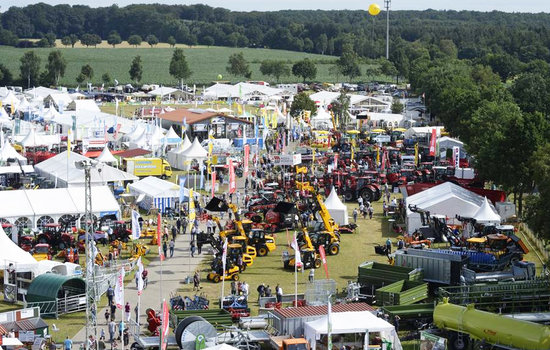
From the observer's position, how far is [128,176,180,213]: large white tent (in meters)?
38.3

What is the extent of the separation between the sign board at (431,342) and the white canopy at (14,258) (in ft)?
37.8

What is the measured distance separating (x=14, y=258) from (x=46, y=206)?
6668 mm

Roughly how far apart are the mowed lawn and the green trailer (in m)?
2.19

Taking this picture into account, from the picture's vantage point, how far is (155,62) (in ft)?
549

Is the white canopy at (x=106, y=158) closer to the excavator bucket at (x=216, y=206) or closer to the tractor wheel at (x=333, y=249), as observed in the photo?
the excavator bucket at (x=216, y=206)

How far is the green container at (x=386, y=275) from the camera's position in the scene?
26.0 metres

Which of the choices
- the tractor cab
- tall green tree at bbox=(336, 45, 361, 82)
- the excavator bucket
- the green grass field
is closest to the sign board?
the tractor cab

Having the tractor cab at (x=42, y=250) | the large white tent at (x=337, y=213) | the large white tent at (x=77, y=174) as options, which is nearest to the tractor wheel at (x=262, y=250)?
the large white tent at (x=337, y=213)

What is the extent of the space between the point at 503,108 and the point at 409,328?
99.8 feet

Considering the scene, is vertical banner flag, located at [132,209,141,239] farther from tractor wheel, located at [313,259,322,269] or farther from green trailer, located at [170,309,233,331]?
green trailer, located at [170,309,233,331]

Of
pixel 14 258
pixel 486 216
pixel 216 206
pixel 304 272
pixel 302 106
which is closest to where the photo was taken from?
pixel 14 258

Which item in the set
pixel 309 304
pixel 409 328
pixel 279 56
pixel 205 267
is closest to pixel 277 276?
pixel 205 267

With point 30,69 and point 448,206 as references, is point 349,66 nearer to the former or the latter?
point 30,69

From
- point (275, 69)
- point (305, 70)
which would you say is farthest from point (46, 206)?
point (275, 69)
